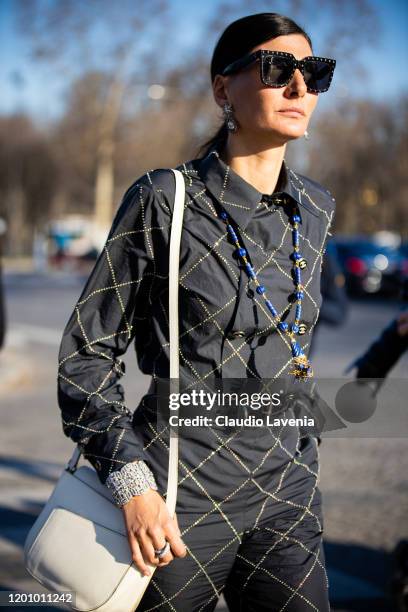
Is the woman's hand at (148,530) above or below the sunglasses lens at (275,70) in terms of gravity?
below

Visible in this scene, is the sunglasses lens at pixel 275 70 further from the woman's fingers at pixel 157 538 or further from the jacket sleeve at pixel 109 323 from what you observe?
the woman's fingers at pixel 157 538

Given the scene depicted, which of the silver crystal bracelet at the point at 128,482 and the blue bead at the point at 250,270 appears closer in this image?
the silver crystal bracelet at the point at 128,482

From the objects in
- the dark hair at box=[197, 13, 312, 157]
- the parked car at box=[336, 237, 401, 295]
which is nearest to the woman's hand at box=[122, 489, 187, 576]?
the dark hair at box=[197, 13, 312, 157]

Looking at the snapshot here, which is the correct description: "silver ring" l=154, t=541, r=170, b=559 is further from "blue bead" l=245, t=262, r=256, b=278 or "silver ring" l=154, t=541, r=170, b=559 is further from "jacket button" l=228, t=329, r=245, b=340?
"blue bead" l=245, t=262, r=256, b=278

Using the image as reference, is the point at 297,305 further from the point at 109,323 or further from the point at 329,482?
the point at 329,482

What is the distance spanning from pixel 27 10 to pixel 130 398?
32706 mm

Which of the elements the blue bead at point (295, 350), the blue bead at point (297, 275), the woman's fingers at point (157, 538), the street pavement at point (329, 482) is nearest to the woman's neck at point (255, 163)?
the blue bead at point (297, 275)

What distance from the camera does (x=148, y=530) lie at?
1.91 metres

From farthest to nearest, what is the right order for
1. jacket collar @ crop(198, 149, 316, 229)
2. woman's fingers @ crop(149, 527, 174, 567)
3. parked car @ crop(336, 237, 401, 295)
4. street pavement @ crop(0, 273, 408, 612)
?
parked car @ crop(336, 237, 401, 295) → street pavement @ crop(0, 273, 408, 612) → jacket collar @ crop(198, 149, 316, 229) → woman's fingers @ crop(149, 527, 174, 567)

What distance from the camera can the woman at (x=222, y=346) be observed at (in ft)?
6.67

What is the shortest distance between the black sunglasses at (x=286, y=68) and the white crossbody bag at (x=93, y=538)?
0.33 meters

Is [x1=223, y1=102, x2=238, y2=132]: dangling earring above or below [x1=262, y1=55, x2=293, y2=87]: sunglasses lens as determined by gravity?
below

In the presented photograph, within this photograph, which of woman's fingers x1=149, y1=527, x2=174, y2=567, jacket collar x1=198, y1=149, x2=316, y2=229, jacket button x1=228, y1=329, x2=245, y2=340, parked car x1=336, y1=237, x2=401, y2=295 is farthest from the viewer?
parked car x1=336, y1=237, x2=401, y2=295

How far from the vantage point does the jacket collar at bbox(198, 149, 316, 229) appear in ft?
7.04
